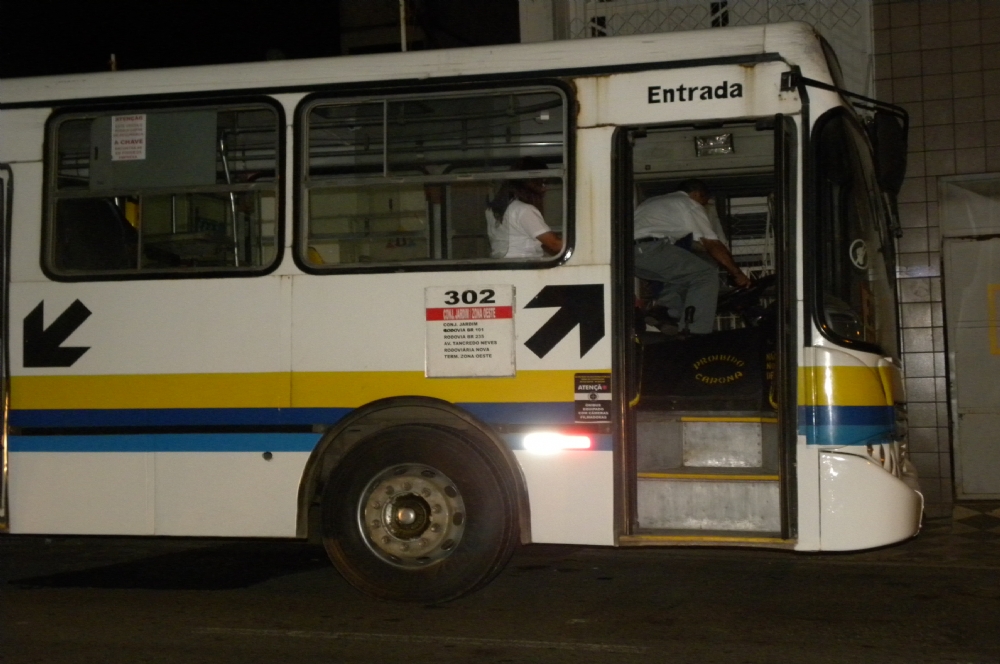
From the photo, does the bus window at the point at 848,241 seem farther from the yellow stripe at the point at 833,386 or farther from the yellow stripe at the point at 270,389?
the yellow stripe at the point at 270,389

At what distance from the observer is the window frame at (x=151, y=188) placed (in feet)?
20.3

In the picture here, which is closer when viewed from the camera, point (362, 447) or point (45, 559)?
point (362, 447)

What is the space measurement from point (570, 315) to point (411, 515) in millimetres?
1420

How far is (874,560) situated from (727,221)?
273 centimetres

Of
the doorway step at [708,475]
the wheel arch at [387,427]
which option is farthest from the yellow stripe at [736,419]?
the wheel arch at [387,427]

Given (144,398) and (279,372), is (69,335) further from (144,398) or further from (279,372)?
(279,372)

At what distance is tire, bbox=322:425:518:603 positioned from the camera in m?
5.83

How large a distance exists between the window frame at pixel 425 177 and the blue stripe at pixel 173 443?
3.18 ft

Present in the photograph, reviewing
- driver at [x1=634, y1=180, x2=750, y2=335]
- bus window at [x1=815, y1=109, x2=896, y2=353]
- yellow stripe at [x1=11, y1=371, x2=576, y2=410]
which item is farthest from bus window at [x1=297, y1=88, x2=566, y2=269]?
bus window at [x1=815, y1=109, x2=896, y2=353]

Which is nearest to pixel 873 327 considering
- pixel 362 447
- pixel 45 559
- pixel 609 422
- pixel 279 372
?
pixel 609 422

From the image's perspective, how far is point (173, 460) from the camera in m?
6.21

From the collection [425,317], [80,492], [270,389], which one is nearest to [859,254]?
[425,317]

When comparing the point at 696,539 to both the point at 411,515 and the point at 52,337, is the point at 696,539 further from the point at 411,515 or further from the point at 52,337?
the point at 52,337

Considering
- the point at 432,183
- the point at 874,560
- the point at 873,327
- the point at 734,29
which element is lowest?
the point at 874,560
